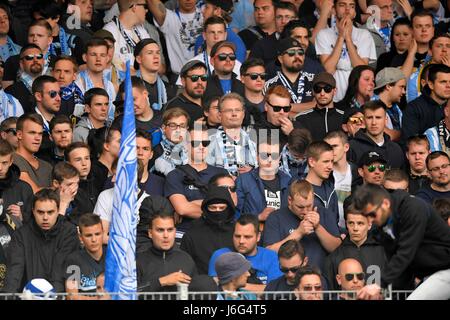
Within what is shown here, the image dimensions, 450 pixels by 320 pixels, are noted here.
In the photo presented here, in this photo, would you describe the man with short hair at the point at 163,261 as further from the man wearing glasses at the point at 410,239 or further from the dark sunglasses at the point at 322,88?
the dark sunglasses at the point at 322,88

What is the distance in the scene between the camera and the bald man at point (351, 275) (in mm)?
15297

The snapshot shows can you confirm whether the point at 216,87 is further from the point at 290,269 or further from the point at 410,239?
the point at 410,239

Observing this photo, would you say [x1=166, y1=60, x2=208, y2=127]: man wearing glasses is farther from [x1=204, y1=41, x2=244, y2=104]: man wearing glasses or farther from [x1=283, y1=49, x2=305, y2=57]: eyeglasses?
[x1=283, y1=49, x2=305, y2=57]: eyeglasses

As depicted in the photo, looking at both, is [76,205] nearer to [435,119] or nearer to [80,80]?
[80,80]

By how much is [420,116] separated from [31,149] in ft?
14.6

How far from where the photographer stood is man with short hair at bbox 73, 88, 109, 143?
58.1 feet

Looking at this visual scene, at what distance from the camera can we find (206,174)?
1688 centimetres

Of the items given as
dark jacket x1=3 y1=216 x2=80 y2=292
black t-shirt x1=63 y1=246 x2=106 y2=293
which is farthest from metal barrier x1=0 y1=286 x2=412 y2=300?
dark jacket x1=3 y1=216 x2=80 y2=292

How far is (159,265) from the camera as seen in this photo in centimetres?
1540

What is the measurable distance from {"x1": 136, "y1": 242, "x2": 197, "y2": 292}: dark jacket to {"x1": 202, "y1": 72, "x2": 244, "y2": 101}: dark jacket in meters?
3.07

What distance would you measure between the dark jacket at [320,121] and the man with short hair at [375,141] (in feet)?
1.01

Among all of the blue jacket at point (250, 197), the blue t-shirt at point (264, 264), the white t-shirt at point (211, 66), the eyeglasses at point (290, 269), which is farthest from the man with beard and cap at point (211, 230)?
the white t-shirt at point (211, 66)
